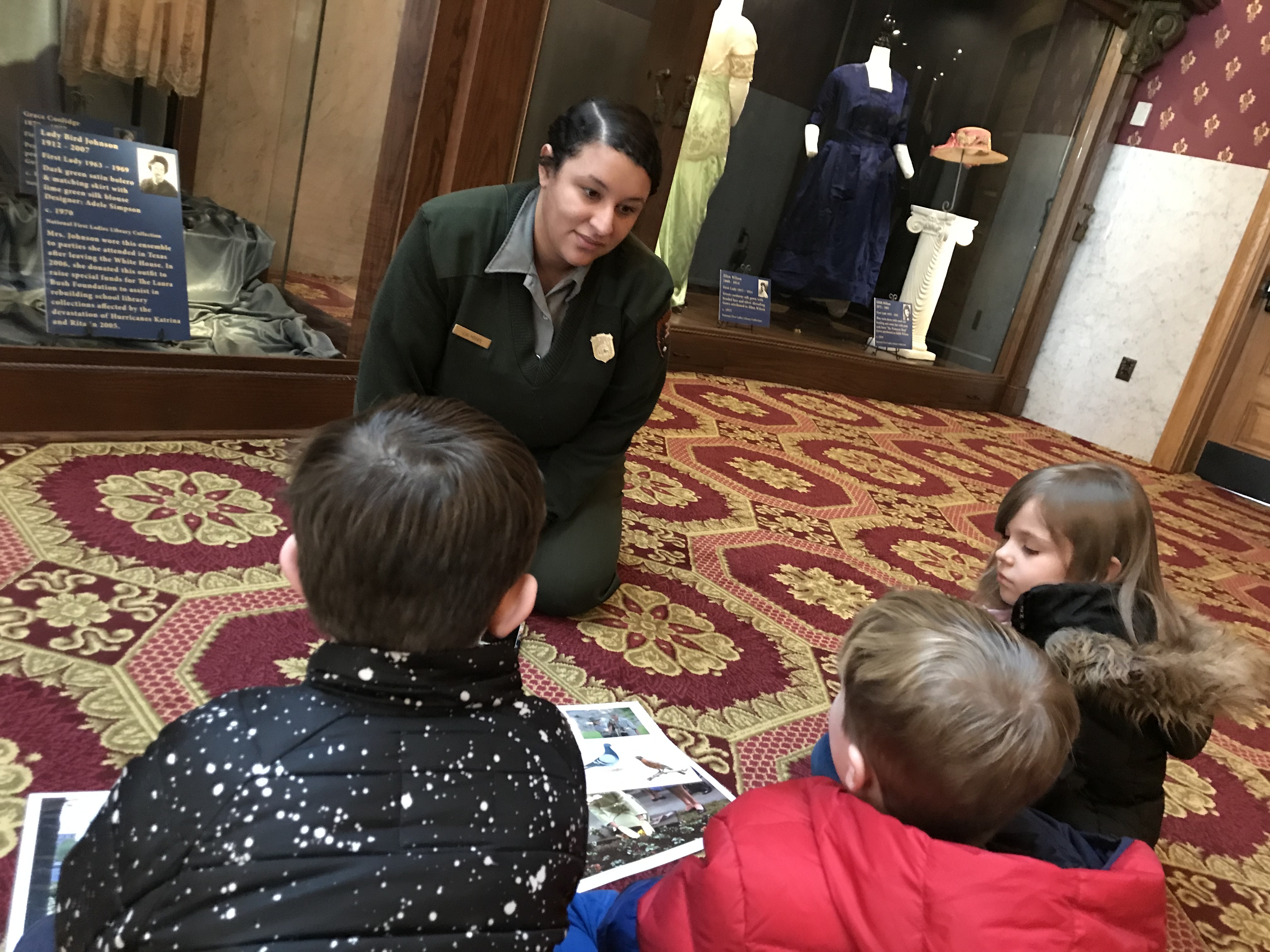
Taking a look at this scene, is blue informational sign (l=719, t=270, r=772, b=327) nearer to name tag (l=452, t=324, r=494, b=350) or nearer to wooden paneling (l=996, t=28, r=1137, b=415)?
wooden paneling (l=996, t=28, r=1137, b=415)

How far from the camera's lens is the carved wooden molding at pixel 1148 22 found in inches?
202

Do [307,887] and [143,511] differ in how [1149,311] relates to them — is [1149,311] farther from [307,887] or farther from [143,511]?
[307,887]

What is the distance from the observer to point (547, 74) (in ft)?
8.83

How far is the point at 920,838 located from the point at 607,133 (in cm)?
128

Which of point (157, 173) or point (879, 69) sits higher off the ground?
point (879, 69)

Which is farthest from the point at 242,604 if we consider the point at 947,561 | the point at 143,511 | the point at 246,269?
the point at 947,561

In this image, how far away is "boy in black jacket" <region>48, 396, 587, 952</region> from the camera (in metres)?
0.63

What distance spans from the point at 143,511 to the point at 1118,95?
18.3 feet

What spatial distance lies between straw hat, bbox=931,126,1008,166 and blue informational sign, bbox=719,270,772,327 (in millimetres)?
1340

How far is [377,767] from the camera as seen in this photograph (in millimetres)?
653

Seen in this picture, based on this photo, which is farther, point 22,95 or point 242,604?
point 22,95

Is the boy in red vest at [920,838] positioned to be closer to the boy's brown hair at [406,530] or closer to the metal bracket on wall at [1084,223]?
the boy's brown hair at [406,530]

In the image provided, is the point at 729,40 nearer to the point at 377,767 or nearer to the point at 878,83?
the point at 878,83

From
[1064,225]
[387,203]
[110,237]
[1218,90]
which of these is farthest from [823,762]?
[1218,90]
